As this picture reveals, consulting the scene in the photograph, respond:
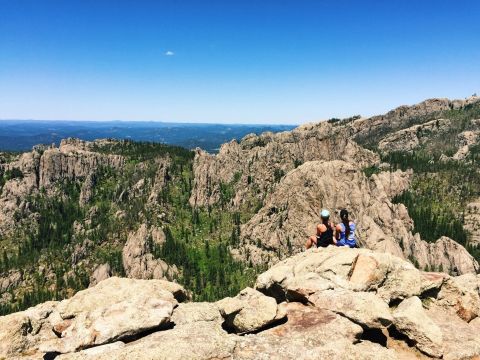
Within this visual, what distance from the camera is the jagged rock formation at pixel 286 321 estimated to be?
63.8ft

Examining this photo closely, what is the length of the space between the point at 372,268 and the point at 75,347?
69.0 feet

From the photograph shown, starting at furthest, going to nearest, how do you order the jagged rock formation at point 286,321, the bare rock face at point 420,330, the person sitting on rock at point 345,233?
1. the person sitting on rock at point 345,233
2. the bare rock face at point 420,330
3. the jagged rock formation at point 286,321

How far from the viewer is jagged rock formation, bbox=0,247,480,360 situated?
19438 millimetres

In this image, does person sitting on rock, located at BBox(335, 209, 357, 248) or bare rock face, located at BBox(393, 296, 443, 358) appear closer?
bare rock face, located at BBox(393, 296, 443, 358)

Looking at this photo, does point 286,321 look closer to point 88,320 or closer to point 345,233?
point 88,320

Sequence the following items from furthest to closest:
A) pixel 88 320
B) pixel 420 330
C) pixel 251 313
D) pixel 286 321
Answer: pixel 286 321, pixel 88 320, pixel 251 313, pixel 420 330

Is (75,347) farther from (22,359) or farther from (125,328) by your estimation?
(22,359)

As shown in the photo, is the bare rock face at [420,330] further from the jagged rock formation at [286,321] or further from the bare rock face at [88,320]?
the bare rock face at [88,320]

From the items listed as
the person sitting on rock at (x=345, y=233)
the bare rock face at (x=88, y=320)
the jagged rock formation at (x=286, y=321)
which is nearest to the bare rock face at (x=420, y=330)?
the jagged rock formation at (x=286, y=321)

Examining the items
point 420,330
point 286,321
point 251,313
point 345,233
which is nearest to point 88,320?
point 251,313

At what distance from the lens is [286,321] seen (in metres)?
22.5

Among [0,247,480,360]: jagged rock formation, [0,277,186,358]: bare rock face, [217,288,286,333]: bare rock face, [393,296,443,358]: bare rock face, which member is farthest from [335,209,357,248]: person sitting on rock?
[0,277,186,358]: bare rock face

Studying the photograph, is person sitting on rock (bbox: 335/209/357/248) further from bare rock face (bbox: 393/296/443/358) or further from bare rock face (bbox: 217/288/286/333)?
bare rock face (bbox: 217/288/286/333)

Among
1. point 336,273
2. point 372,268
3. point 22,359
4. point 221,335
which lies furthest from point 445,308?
point 22,359
